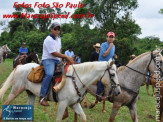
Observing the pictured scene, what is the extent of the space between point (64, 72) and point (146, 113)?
16.2ft

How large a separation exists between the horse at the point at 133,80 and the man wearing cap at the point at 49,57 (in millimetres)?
1645

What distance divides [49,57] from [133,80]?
7.36 ft

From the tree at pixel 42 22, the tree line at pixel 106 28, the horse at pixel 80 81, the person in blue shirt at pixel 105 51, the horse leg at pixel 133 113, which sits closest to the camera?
the horse at pixel 80 81

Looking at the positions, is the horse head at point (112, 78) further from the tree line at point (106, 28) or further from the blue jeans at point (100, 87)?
the tree line at point (106, 28)

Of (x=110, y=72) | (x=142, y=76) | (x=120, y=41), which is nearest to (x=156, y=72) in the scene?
(x=142, y=76)

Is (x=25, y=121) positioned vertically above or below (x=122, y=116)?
above

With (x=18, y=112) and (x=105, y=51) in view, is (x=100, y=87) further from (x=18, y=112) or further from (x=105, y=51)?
(x=18, y=112)

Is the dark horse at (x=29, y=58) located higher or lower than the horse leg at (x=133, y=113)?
higher

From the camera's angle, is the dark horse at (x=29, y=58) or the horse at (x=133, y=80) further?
the dark horse at (x=29, y=58)

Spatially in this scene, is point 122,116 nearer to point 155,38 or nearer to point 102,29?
point 102,29

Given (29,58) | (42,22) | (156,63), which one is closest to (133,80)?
(156,63)

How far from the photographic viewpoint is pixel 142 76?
17.8ft

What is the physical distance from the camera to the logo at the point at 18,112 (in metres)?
5.28

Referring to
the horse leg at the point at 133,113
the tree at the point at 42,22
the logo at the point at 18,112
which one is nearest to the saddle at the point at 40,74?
the logo at the point at 18,112
